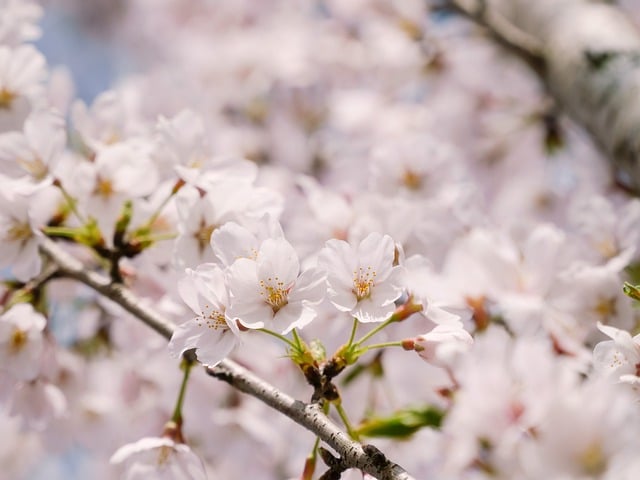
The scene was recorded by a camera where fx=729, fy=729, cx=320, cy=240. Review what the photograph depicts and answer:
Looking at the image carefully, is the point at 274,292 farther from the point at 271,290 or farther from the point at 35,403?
the point at 35,403

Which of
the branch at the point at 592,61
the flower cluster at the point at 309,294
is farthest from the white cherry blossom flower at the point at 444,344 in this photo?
the branch at the point at 592,61

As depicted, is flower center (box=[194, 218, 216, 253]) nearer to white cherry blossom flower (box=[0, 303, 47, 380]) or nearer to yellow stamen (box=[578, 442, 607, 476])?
white cherry blossom flower (box=[0, 303, 47, 380])

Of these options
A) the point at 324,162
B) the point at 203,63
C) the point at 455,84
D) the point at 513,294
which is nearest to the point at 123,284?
the point at 513,294

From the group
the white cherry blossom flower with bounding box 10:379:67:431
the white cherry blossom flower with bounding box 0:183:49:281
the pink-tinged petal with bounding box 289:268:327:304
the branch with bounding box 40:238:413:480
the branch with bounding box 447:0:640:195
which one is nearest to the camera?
the branch with bounding box 40:238:413:480

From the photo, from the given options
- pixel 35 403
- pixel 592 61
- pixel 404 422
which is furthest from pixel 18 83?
pixel 592 61

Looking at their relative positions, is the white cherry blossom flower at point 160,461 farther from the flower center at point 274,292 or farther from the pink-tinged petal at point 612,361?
the pink-tinged petal at point 612,361

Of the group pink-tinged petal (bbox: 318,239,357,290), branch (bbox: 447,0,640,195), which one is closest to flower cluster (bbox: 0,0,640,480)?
pink-tinged petal (bbox: 318,239,357,290)
